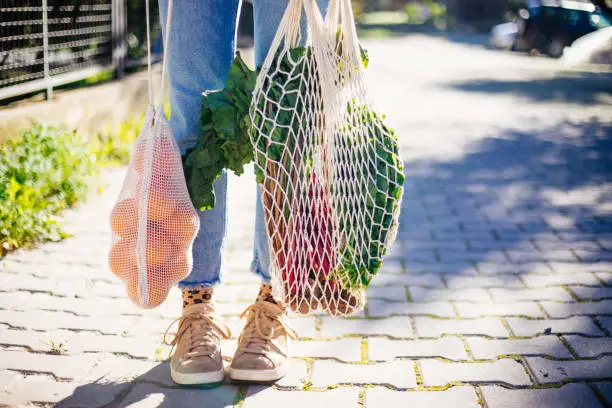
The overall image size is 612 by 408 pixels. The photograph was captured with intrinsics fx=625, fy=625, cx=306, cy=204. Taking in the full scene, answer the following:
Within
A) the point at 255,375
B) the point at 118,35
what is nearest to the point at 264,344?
the point at 255,375

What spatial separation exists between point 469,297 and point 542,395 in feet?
2.53

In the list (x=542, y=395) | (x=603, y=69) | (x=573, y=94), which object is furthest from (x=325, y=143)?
(x=603, y=69)

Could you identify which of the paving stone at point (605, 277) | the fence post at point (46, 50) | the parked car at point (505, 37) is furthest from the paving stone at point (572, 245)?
the parked car at point (505, 37)

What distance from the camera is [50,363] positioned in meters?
2.07

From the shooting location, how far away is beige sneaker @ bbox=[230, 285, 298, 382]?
1.98m

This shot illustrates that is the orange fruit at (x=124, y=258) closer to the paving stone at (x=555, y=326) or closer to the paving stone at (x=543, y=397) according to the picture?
the paving stone at (x=543, y=397)

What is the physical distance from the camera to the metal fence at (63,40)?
4176 millimetres

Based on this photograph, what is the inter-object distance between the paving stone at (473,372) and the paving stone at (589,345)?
261 millimetres

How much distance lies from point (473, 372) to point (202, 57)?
1317mm

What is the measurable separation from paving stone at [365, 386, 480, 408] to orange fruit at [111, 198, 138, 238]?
0.87 m

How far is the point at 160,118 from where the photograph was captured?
1816 mm

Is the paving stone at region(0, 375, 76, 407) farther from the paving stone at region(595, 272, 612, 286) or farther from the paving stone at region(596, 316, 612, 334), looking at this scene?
the paving stone at region(595, 272, 612, 286)

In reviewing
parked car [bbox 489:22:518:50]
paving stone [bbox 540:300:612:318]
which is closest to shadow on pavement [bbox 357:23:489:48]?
parked car [bbox 489:22:518:50]

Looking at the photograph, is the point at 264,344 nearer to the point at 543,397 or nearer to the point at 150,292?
the point at 150,292
